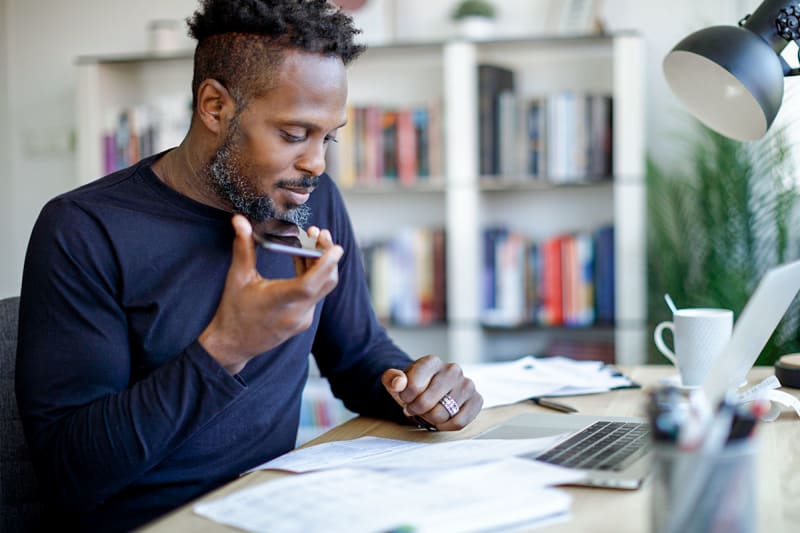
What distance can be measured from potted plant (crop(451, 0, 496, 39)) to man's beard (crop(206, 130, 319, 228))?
1752mm

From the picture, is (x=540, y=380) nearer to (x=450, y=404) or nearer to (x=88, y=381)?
(x=450, y=404)

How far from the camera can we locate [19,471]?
121cm

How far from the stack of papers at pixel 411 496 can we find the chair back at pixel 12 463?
448mm

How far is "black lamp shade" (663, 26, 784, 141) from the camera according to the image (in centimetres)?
121

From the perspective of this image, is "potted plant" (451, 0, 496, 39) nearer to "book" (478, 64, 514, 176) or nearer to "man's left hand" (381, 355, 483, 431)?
"book" (478, 64, 514, 176)

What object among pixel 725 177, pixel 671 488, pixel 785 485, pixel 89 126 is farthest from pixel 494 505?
pixel 89 126

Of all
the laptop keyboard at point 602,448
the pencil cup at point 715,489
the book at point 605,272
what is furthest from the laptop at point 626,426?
the book at point 605,272

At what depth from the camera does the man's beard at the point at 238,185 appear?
1.25m

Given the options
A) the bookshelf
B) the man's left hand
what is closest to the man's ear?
the man's left hand

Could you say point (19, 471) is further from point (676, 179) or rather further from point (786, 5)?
Result: point (676, 179)

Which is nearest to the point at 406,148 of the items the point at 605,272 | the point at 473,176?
the point at 473,176

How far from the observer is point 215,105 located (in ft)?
4.13

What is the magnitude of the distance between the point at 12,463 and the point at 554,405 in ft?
2.45

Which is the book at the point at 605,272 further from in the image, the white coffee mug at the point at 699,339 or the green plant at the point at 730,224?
the white coffee mug at the point at 699,339
